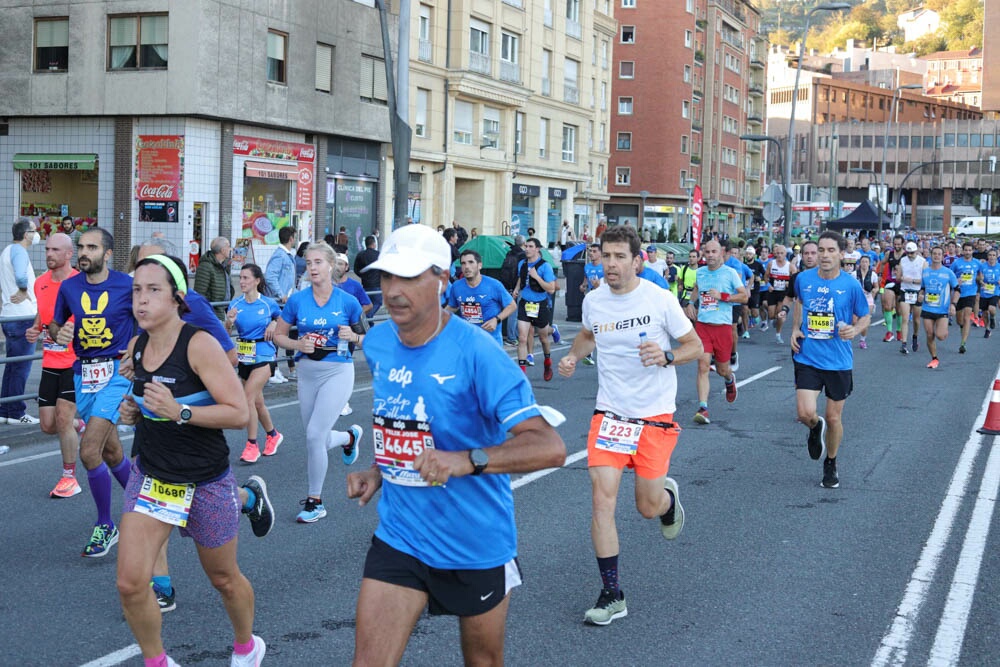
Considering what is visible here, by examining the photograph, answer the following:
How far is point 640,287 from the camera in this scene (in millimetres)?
6621

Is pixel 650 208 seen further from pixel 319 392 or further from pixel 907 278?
pixel 319 392

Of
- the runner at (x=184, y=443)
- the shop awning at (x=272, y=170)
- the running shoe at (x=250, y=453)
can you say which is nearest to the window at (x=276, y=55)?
the shop awning at (x=272, y=170)

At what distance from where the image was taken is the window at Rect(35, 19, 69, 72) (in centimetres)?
2934

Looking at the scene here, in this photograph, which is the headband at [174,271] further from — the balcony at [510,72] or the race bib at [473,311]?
the balcony at [510,72]

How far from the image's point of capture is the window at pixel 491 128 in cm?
4338

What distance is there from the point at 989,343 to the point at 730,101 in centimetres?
6573

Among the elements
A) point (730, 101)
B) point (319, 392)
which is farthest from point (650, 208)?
point (319, 392)

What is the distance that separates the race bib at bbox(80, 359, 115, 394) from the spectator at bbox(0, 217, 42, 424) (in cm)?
438

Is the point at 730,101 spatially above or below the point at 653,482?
above

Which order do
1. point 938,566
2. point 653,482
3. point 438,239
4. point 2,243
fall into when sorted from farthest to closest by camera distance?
point 2,243, point 938,566, point 653,482, point 438,239

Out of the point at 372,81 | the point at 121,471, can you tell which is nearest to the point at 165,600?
the point at 121,471

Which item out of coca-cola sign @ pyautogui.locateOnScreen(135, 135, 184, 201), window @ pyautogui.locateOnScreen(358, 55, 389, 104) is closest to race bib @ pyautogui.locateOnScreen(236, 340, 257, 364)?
coca-cola sign @ pyautogui.locateOnScreen(135, 135, 184, 201)

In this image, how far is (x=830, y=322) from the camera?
9.22 metres

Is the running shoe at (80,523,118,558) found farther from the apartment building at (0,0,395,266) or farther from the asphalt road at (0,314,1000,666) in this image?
the apartment building at (0,0,395,266)
